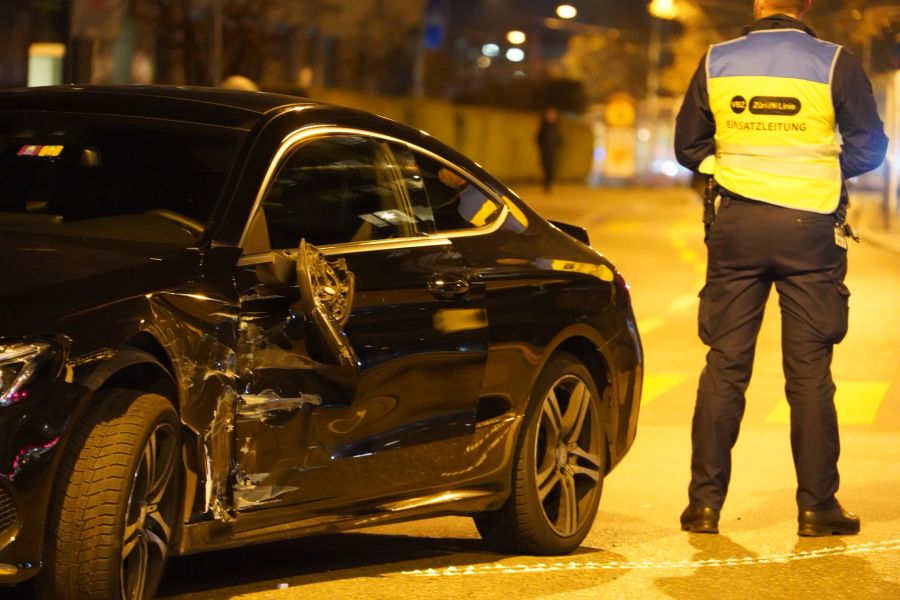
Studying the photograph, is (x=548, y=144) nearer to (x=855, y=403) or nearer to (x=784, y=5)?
(x=855, y=403)

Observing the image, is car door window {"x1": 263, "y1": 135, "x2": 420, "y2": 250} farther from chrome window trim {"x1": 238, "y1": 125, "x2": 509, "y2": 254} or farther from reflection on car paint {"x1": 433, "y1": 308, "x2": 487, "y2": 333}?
reflection on car paint {"x1": 433, "y1": 308, "x2": 487, "y2": 333}

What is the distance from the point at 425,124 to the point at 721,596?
31.4 m

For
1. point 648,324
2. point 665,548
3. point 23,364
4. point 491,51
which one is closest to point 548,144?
point 648,324

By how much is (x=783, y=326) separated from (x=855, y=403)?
4.32 m

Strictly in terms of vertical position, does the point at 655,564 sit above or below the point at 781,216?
below

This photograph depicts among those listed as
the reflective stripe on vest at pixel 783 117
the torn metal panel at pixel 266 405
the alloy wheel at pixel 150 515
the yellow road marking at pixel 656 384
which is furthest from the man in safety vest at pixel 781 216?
the yellow road marking at pixel 656 384

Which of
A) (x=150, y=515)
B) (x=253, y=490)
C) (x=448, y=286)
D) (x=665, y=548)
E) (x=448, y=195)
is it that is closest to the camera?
(x=150, y=515)

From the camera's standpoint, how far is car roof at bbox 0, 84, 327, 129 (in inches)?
223

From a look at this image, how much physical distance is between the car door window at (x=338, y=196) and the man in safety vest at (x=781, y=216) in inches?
54.3

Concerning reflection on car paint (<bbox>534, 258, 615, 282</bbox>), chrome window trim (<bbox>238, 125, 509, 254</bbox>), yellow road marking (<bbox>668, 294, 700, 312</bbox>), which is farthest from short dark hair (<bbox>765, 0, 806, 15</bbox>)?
yellow road marking (<bbox>668, 294, 700, 312</bbox>)

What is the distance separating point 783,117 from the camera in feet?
22.1

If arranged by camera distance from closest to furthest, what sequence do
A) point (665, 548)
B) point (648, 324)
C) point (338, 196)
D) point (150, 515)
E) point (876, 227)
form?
point (150, 515) < point (338, 196) < point (665, 548) < point (648, 324) < point (876, 227)

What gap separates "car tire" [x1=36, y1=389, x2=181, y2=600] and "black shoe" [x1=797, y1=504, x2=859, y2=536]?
293cm

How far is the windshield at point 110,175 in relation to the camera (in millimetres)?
5355
